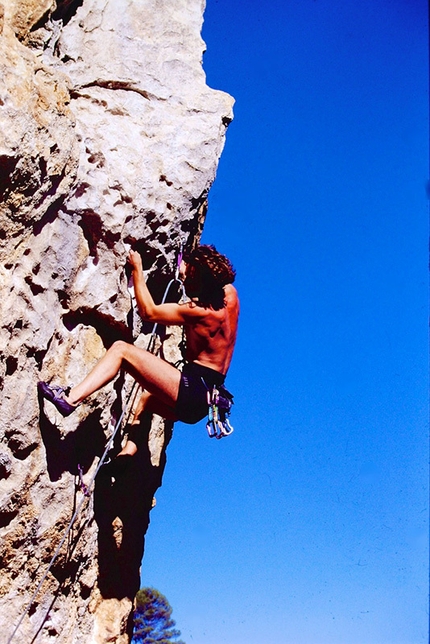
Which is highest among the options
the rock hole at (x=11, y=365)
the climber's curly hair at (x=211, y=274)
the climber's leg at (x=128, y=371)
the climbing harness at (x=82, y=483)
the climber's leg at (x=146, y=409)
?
the climber's curly hair at (x=211, y=274)

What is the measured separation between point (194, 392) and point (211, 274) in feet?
3.54

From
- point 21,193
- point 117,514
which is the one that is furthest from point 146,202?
point 117,514

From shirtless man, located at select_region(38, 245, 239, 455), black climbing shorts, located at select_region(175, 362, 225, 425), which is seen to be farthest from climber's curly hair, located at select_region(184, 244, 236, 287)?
black climbing shorts, located at select_region(175, 362, 225, 425)

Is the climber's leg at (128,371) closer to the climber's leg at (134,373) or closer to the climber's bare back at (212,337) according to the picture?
the climber's leg at (134,373)

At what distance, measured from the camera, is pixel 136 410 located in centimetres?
661

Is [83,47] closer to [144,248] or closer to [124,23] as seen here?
[124,23]

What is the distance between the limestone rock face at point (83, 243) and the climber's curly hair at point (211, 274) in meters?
0.50

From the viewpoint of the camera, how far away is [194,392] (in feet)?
19.0

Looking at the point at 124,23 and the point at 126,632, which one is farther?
the point at 124,23

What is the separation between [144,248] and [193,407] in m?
1.58

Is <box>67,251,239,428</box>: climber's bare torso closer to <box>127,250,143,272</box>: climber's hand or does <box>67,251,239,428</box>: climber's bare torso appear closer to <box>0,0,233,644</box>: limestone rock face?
<box>127,250,143,272</box>: climber's hand

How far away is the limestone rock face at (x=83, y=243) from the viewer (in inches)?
201

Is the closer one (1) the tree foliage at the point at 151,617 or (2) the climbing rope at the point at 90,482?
(2) the climbing rope at the point at 90,482

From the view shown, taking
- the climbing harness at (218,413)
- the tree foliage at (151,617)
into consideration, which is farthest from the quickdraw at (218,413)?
the tree foliage at (151,617)
